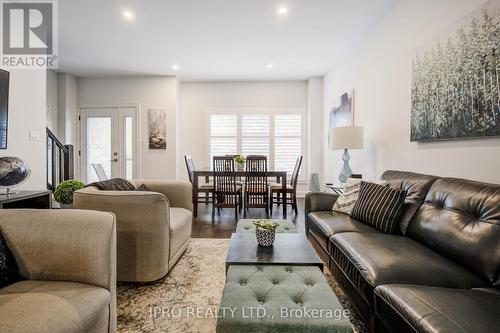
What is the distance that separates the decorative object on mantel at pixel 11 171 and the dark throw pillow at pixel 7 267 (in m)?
1.34

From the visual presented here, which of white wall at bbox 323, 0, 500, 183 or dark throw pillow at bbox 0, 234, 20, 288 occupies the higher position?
white wall at bbox 323, 0, 500, 183

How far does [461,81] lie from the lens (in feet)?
6.29

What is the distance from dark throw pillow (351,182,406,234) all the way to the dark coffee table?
640 mm

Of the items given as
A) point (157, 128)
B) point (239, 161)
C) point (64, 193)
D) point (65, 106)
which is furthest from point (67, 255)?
point (65, 106)

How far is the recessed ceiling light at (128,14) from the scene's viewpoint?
3.12 m

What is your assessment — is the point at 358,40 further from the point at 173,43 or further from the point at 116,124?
the point at 116,124

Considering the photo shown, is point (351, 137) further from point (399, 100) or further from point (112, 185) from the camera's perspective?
point (112, 185)

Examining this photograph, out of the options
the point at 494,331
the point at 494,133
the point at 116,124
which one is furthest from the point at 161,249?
the point at 116,124

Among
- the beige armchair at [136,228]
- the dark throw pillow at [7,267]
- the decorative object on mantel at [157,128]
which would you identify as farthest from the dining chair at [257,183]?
the dark throw pillow at [7,267]

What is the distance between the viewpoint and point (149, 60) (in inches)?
187

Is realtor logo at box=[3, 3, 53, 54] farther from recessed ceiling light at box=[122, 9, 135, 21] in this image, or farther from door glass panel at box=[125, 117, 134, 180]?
door glass panel at box=[125, 117, 134, 180]

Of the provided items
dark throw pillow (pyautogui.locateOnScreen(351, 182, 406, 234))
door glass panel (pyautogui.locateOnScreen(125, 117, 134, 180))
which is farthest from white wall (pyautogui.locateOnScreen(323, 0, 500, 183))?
door glass panel (pyautogui.locateOnScreen(125, 117, 134, 180))

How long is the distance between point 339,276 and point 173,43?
4.04 m

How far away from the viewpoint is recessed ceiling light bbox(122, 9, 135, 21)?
3.12 m
